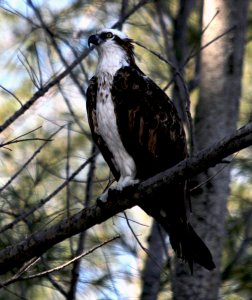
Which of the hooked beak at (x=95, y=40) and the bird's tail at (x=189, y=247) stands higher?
the hooked beak at (x=95, y=40)

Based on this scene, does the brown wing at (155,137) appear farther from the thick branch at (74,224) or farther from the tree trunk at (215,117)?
the tree trunk at (215,117)

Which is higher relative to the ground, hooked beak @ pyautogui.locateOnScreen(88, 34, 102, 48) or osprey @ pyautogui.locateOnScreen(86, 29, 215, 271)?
hooked beak @ pyautogui.locateOnScreen(88, 34, 102, 48)

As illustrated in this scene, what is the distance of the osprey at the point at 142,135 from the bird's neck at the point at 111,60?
13mm

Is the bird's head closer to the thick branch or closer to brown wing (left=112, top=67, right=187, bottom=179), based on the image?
brown wing (left=112, top=67, right=187, bottom=179)

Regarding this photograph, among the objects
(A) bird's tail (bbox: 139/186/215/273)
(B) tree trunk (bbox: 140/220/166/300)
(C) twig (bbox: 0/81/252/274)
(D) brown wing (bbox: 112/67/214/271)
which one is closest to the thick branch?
(C) twig (bbox: 0/81/252/274)

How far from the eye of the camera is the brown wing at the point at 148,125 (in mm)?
3799

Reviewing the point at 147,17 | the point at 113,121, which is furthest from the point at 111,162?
the point at 147,17

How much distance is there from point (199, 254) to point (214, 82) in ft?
4.14

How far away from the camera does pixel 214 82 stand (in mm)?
4500

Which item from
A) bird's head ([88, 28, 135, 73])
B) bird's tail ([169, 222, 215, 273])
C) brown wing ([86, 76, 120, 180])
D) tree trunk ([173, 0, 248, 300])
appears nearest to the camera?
bird's tail ([169, 222, 215, 273])

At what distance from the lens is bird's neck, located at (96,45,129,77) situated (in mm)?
4051

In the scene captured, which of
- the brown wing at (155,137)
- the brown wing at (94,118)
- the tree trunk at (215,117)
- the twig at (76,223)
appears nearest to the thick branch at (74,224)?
the twig at (76,223)

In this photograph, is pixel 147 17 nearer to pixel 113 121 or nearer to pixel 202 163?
pixel 113 121

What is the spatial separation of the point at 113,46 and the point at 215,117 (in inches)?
27.6
